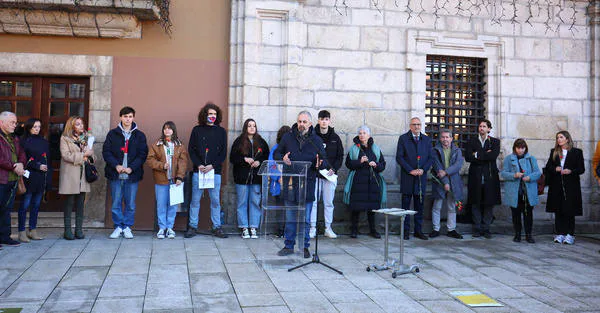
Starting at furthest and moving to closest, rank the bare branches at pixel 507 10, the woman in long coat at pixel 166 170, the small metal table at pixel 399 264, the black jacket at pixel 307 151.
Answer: the bare branches at pixel 507 10 → the woman in long coat at pixel 166 170 → the black jacket at pixel 307 151 → the small metal table at pixel 399 264

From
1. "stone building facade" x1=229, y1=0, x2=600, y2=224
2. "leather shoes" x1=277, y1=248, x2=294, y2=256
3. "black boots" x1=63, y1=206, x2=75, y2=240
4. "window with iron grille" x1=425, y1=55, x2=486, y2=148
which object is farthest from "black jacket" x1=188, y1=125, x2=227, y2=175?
"window with iron grille" x1=425, y1=55, x2=486, y2=148

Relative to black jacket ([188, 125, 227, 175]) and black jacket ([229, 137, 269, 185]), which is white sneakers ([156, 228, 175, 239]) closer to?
black jacket ([188, 125, 227, 175])

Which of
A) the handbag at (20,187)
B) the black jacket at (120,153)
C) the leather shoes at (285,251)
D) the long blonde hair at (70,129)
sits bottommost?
the leather shoes at (285,251)

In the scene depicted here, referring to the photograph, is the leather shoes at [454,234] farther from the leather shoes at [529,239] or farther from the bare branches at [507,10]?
the bare branches at [507,10]

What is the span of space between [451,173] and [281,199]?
3771mm

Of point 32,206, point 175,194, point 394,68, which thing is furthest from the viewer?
point 394,68

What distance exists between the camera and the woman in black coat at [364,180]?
7.90 meters

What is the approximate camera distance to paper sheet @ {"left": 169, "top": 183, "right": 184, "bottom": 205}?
24.5ft

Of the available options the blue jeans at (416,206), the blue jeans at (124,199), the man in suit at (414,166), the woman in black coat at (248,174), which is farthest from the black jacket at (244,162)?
the blue jeans at (416,206)

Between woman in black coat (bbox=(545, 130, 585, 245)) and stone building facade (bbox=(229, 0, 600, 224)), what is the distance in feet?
3.41

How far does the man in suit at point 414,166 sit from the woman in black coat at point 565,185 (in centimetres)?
220

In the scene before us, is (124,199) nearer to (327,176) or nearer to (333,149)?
(327,176)

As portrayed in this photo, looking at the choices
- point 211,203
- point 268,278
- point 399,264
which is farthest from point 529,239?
point 211,203

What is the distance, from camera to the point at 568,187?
805 centimetres
